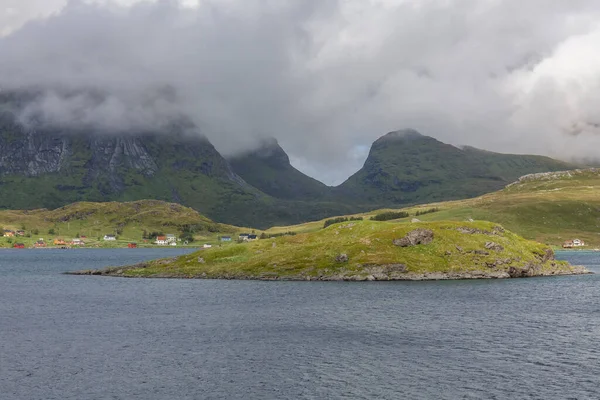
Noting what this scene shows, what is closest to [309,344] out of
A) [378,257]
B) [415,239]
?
[378,257]

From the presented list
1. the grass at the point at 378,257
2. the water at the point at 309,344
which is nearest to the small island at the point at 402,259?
the grass at the point at 378,257

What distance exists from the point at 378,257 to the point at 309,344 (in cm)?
9022

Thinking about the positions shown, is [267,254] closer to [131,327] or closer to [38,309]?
[38,309]

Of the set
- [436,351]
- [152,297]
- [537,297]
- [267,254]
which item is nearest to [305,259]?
[267,254]

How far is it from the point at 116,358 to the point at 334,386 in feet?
107

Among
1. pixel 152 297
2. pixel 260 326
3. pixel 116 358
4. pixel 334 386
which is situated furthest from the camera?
pixel 152 297

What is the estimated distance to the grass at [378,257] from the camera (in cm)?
16962

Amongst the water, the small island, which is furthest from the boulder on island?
the water

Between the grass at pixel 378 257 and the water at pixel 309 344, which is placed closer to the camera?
the water at pixel 309 344

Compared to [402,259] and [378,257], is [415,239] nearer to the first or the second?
[402,259]

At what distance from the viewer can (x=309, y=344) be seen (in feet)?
281

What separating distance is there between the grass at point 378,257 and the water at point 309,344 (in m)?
21.3

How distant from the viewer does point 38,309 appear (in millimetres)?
127062

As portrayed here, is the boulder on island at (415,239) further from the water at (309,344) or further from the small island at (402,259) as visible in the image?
the water at (309,344)
